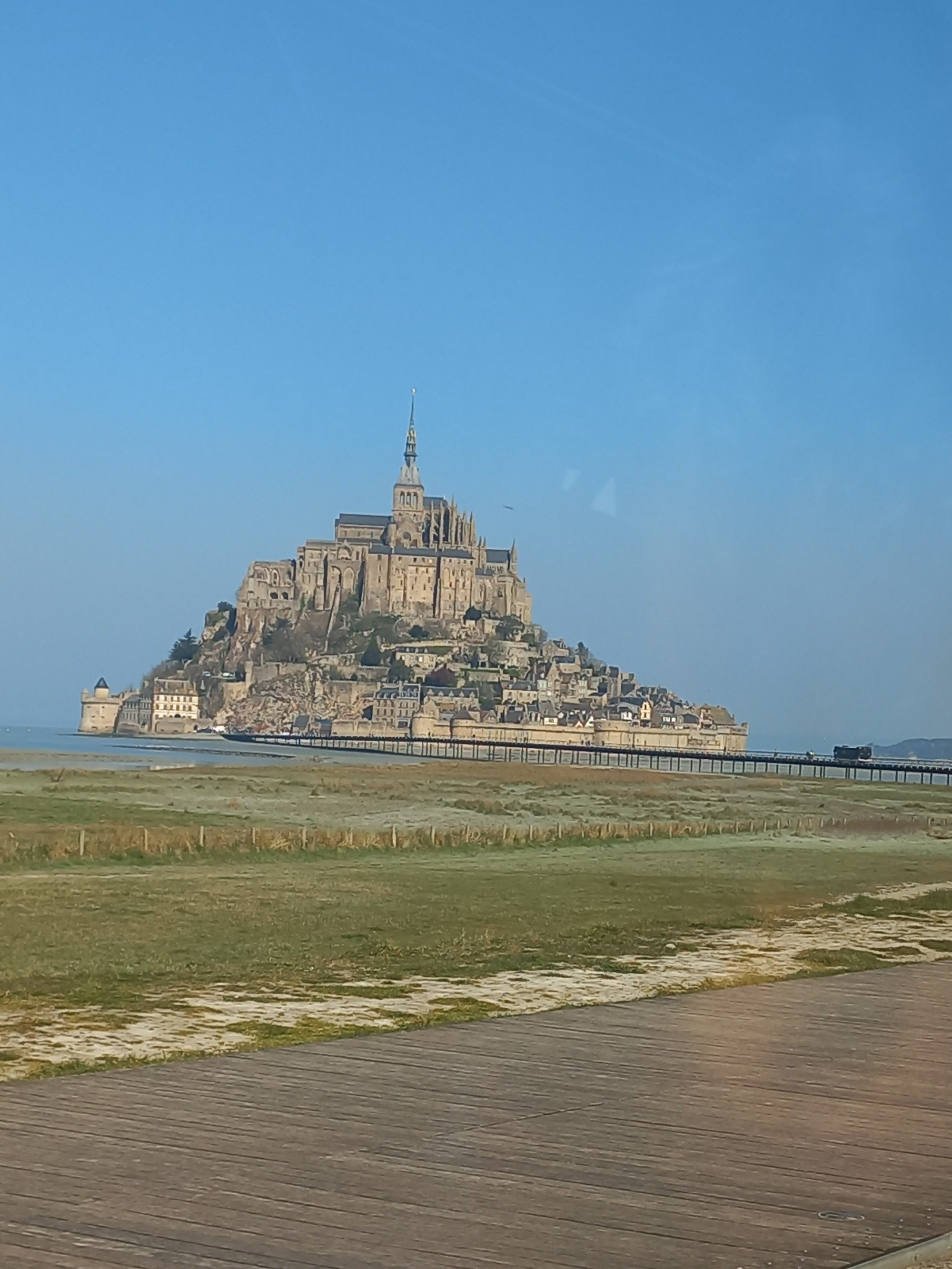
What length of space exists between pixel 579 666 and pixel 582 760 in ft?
164

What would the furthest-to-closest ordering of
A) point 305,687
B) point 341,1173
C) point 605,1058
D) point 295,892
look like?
1. point 305,687
2. point 295,892
3. point 605,1058
4. point 341,1173

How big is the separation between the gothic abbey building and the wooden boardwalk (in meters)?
162

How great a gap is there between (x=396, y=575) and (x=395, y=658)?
33.2ft

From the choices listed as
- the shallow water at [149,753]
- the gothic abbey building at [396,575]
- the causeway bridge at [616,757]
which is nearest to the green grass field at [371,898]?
the shallow water at [149,753]

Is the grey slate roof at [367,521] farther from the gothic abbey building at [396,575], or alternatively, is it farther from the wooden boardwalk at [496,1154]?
the wooden boardwalk at [496,1154]

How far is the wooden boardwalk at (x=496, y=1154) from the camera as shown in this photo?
14.3ft

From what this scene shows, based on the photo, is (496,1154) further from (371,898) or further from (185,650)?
(185,650)

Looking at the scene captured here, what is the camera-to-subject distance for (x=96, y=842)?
75.4 feet

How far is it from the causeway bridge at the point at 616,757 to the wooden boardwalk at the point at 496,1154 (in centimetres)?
8435

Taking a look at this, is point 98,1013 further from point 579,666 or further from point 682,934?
point 579,666

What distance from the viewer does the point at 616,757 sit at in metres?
133

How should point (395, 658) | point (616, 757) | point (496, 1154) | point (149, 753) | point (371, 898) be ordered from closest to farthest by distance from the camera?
point (496, 1154), point (371, 898), point (149, 753), point (616, 757), point (395, 658)

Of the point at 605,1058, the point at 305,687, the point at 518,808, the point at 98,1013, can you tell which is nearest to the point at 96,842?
the point at 98,1013

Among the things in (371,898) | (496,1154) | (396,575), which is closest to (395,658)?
(396,575)
